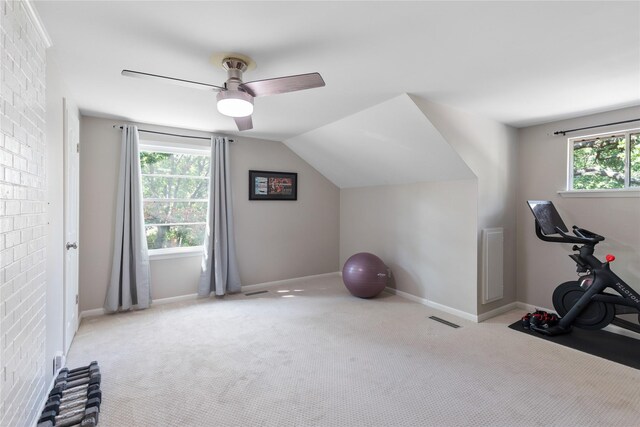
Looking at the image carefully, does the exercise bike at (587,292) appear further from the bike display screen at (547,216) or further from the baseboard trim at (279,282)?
the baseboard trim at (279,282)

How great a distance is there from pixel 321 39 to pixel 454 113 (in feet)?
6.39

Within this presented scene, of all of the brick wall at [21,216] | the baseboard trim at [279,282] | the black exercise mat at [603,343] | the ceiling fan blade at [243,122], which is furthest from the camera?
the baseboard trim at [279,282]

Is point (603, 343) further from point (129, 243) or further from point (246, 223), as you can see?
point (129, 243)

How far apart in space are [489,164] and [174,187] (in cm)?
398

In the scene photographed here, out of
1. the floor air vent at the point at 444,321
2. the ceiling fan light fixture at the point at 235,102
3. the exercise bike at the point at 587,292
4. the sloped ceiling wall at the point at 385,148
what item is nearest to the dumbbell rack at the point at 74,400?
the ceiling fan light fixture at the point at 235,102

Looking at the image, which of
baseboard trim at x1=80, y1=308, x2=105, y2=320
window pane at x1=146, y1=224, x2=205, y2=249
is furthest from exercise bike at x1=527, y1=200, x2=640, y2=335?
baseboard trim at x1=80, y1=308, x2=105, y2=320

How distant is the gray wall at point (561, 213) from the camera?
3.13 metres

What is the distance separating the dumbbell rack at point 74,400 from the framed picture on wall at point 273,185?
2888 millimetres

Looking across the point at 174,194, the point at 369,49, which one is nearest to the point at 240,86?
the point at 369,49

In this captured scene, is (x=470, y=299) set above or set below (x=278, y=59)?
below

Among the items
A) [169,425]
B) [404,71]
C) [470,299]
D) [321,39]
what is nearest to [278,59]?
[321,39]

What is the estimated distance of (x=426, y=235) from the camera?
4.07 meters

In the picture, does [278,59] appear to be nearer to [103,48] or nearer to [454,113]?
[103,48]

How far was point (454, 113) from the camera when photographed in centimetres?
331
